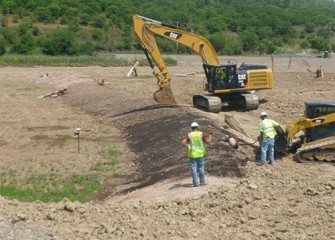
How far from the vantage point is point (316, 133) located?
1700 cm

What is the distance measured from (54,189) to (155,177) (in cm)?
284

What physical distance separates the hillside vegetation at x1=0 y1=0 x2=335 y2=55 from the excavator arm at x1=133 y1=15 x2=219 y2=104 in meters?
46.9

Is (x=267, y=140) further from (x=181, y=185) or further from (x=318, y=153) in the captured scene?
(x=181, y=185)

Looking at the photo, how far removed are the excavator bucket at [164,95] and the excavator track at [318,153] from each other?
34.5 ft

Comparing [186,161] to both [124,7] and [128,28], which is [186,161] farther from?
[124,7]

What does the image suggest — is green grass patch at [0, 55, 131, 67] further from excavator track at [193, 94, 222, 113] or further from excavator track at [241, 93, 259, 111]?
excavator track at [193, 94, 222, 113]

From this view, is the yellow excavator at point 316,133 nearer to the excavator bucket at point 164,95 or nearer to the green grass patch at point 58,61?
the excavator bucket at point 164,95

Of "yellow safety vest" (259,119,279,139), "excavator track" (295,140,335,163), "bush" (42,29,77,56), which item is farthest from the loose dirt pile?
"bush" (42,29,77,56)

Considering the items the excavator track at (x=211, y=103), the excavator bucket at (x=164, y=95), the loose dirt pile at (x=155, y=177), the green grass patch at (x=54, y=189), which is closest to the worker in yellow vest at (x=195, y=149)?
the loose dirt pile at (x=155, y=177)

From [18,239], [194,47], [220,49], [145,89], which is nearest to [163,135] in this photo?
[194,47]

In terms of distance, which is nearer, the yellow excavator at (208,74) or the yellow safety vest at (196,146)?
the yellow safety vest at (196,146)

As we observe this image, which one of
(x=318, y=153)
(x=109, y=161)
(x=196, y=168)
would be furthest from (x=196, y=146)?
(x=109, y=161)

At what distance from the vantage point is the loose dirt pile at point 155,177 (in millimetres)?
11898

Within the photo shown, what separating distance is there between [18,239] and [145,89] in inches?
997
